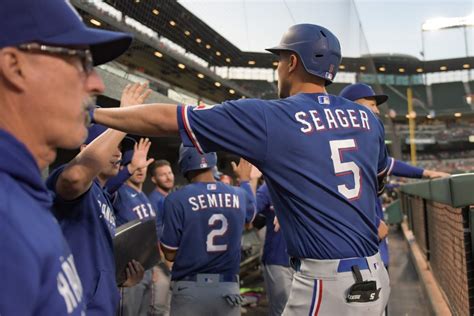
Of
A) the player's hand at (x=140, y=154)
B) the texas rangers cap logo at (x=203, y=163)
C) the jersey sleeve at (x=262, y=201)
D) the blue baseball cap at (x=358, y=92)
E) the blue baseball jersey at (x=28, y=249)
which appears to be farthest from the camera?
the jersey sleeve at (x=262, y=201)

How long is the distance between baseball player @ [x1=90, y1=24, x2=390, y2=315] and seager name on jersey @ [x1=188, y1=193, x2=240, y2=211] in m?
1.39

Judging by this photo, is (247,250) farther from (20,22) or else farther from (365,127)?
(20,22)

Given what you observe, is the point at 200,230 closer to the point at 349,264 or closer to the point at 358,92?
the point at 349,264

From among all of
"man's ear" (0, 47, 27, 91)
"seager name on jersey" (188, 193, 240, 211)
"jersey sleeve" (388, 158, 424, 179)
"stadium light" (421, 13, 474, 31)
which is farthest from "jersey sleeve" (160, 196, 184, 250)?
"stadium light" (421, 13, 474, 31)

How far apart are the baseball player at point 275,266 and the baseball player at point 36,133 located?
11.5 ft

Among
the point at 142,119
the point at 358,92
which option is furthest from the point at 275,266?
the point at 142,119

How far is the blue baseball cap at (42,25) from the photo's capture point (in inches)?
34.4

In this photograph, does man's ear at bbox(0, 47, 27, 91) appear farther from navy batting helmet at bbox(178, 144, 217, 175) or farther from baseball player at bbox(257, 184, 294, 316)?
baseball player at bbox(257, 184, 294, 316)

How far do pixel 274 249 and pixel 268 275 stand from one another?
0.30 meters

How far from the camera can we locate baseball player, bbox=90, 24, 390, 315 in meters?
1.88

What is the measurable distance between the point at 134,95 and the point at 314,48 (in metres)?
0.87

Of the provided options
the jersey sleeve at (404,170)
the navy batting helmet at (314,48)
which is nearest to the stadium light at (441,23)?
the jersey sleeve at (404,170)

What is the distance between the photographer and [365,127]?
6.89 feet

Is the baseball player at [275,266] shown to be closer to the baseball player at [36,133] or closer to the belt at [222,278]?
the belt at [222,278]
